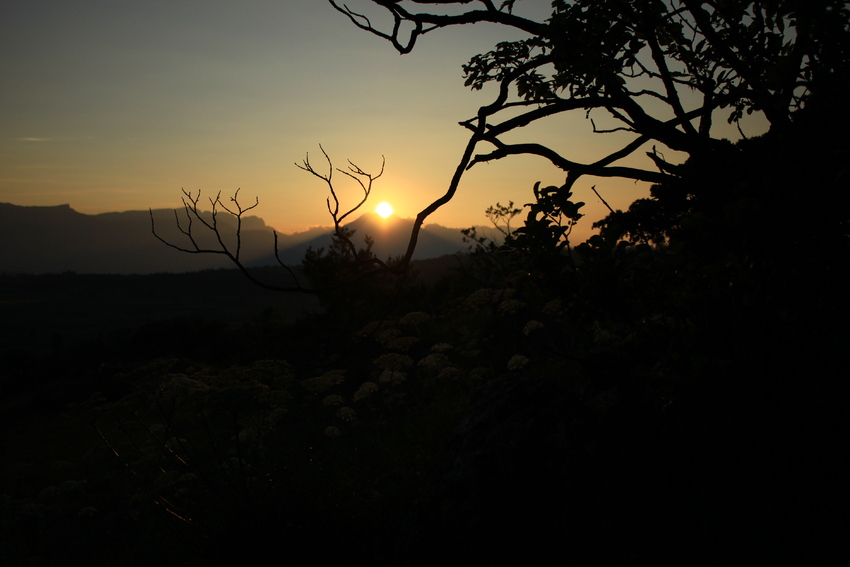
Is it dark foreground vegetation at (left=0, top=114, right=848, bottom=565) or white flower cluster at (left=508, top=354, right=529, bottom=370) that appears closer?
dark foreground vegetation at (left=0, top=114, right=848, bottom=565)

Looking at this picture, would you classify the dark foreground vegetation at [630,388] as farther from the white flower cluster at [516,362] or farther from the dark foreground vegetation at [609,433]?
the white flower cluster at [516,362]

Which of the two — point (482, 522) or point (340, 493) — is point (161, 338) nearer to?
point (340, 493)

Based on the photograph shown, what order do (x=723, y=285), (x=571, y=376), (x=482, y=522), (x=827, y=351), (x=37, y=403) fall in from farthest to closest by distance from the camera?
(x=37, y=403) → (x=571, y=376) → (x=482, y=522) → (x=723, y=285) → (x=827, y=351)

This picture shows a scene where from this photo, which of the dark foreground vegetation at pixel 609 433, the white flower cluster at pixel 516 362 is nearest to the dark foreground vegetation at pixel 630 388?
the dark foreground vegetation at pixel 609 433

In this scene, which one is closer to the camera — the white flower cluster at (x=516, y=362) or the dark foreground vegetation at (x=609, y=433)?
the dark foreground vegetation at (x=609, y=433)

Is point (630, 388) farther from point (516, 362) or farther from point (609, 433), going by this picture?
point (516, 362)

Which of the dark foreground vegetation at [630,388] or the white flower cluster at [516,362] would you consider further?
the white flower cluster at [516,362]

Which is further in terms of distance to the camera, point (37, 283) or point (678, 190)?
point (37, 283)

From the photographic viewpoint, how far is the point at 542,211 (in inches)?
109

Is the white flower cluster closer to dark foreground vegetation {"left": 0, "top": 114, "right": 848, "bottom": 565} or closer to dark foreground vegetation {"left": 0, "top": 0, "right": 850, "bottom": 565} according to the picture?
dark foreground vegetation {"left": 0, "top": 114, "right": 848, "bottom": 565}

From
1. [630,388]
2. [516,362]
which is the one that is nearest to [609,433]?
[630,388]

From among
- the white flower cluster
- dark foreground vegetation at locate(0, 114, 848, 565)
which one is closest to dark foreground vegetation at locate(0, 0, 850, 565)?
dark foreground vegetation at locate(0, 114, 848, 565)

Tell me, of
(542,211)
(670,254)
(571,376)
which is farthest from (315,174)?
(571,376)

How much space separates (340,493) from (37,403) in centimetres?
1608
